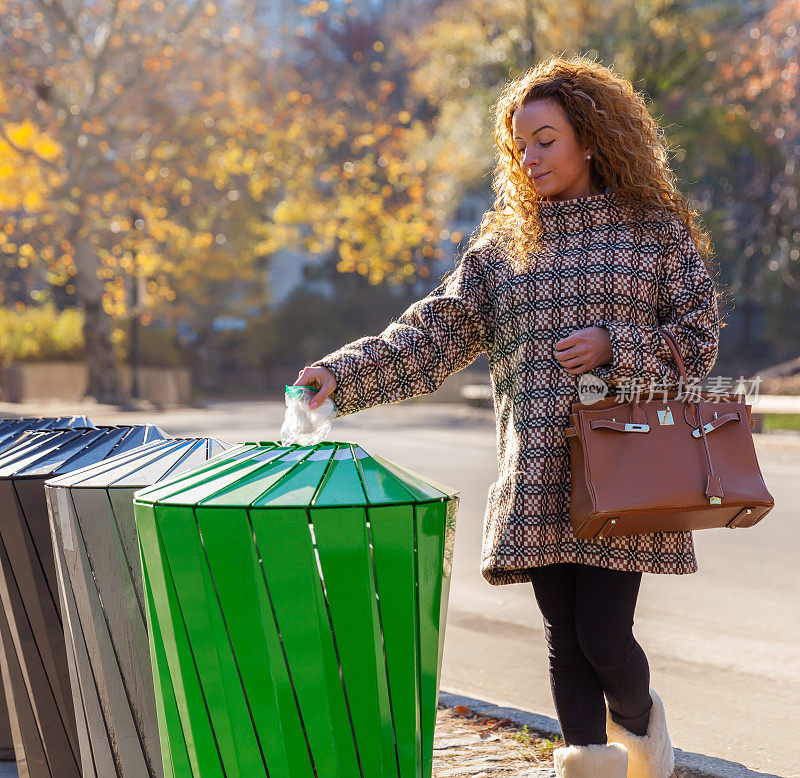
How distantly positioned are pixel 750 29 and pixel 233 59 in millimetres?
11735

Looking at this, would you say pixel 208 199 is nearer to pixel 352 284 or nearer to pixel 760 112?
pixel 352 284

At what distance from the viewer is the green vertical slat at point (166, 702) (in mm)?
2289

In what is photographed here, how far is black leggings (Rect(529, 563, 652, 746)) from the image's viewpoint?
106 inches

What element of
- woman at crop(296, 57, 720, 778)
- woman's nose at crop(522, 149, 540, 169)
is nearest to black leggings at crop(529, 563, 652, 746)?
woman at crop(296, 57, 720, 778)

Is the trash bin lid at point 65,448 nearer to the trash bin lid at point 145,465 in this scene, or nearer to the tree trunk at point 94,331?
the trash bin lid at point 145,465

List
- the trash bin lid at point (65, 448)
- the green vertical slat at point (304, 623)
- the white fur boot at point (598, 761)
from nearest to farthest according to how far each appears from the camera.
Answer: the green vertical slat at point (304, 623)
the white fur boot at point (598, 761)
the trash bin lid at point (65, 448)

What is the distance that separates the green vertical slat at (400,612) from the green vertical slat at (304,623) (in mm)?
116

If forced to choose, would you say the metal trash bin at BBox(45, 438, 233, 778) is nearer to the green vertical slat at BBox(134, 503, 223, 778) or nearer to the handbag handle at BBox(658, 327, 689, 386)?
the green vertical slat at BBox(134, 503, 223, 778)

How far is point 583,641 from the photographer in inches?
107

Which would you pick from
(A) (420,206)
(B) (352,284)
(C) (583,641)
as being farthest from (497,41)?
(C) (583,641)

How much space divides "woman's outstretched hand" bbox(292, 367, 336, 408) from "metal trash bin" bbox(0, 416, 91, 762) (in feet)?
3.86

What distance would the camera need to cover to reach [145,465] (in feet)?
8.92

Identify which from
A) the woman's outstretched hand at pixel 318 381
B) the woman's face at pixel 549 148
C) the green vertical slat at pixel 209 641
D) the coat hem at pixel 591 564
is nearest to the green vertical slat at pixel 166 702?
the green vertical slat at pixel 209 641

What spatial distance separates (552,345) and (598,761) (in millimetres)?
1004
